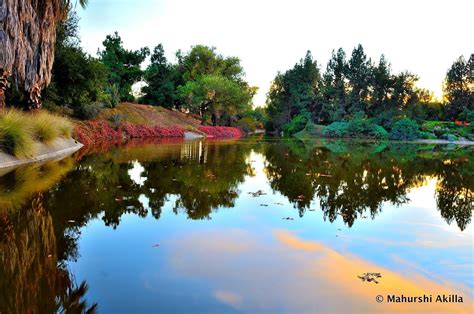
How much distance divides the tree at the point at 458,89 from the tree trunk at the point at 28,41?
5993 cm

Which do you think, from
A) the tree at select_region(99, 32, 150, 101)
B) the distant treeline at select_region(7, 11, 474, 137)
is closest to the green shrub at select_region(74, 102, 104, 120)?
the distant treeline at select_region(7, 11, 474, 137)

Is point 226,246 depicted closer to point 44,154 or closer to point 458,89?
point 44,154

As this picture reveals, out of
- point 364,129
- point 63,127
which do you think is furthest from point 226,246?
point 364,129

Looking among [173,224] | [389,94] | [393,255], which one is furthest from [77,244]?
[389,94]

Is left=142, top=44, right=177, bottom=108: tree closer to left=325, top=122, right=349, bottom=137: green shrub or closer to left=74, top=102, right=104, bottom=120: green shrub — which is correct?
left=74, top=102, right=104, bottom=120: green shrub

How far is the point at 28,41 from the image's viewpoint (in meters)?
15.9

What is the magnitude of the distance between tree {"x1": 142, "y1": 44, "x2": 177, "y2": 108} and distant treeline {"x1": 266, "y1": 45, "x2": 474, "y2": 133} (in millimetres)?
23692

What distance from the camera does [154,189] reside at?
8992 mm

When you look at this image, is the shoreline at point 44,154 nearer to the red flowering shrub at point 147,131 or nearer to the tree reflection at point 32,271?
the tree reflection at point 32,271

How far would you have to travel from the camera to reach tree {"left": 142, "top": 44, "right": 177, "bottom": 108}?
57031 millimetres

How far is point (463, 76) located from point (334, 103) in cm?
2190

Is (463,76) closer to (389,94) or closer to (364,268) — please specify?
(389,94)

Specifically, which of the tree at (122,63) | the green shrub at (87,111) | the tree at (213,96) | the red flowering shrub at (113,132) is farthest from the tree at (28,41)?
the tree at (213,96)

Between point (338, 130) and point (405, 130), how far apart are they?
9.68 metres
